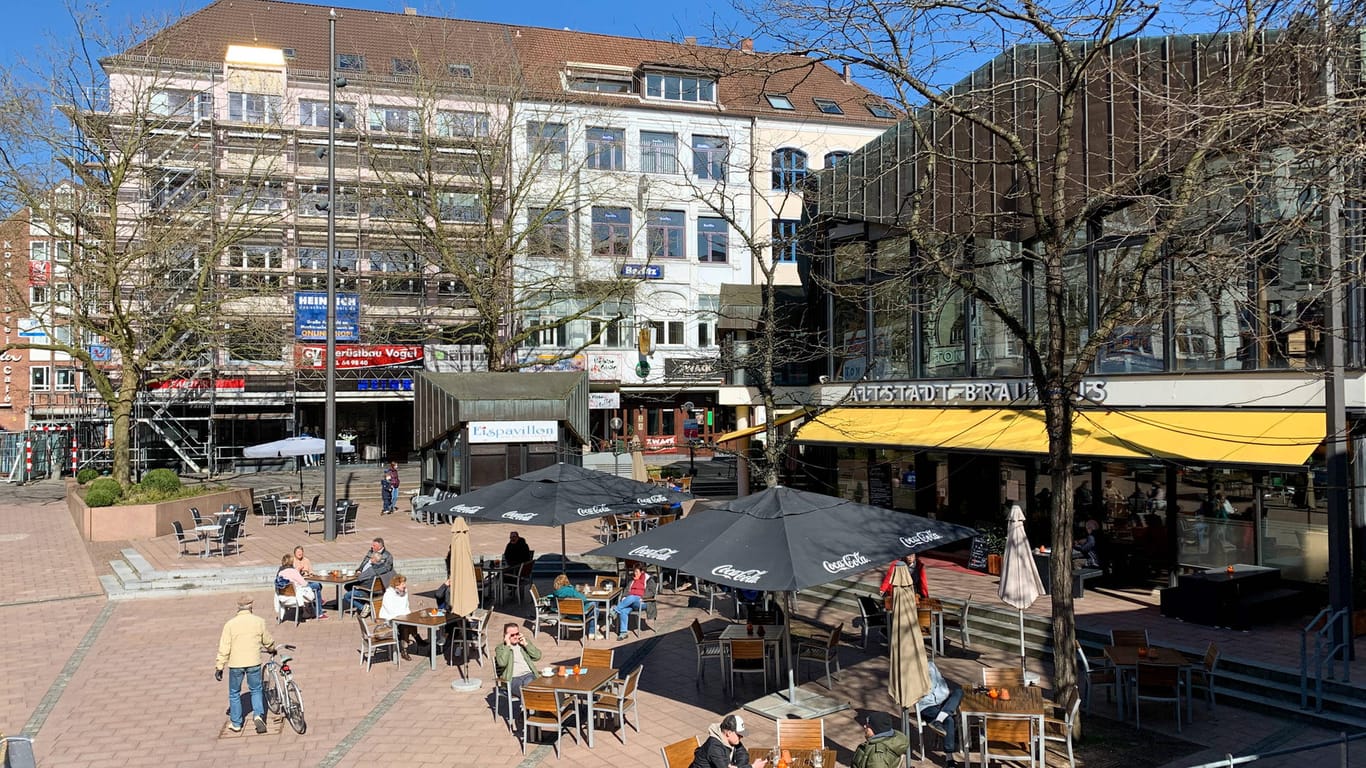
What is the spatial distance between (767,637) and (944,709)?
2.87m

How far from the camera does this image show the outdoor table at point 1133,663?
34.0ft

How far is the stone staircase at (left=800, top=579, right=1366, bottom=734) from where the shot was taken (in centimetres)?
1030

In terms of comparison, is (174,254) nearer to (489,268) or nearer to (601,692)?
(489,268)

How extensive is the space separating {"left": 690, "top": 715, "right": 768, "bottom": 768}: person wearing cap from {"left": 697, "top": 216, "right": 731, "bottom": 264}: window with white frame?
35.1m

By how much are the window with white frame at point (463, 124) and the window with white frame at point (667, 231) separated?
8821 millimetres

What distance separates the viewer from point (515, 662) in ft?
35.2

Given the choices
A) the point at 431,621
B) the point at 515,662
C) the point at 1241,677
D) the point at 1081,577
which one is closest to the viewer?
the point at 515,662

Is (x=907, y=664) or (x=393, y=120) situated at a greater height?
(x=393, y=120)

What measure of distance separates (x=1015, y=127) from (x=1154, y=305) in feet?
29.4

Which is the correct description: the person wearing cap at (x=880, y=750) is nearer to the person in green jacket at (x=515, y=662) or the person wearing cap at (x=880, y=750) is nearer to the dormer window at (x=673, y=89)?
the person in green jacket at (x=515, y=662)

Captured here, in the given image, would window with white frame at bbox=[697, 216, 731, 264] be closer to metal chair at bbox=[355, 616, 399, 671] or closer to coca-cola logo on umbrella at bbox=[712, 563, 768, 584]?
metal chair at bbox=[355, 616, 399, 671]

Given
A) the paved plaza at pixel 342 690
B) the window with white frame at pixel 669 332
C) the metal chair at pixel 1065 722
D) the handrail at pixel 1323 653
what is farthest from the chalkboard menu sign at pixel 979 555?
the window with white frame at pixel 669 332

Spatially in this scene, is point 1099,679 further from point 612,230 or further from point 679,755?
point 612,230

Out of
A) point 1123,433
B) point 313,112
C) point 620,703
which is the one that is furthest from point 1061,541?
point 313,112
